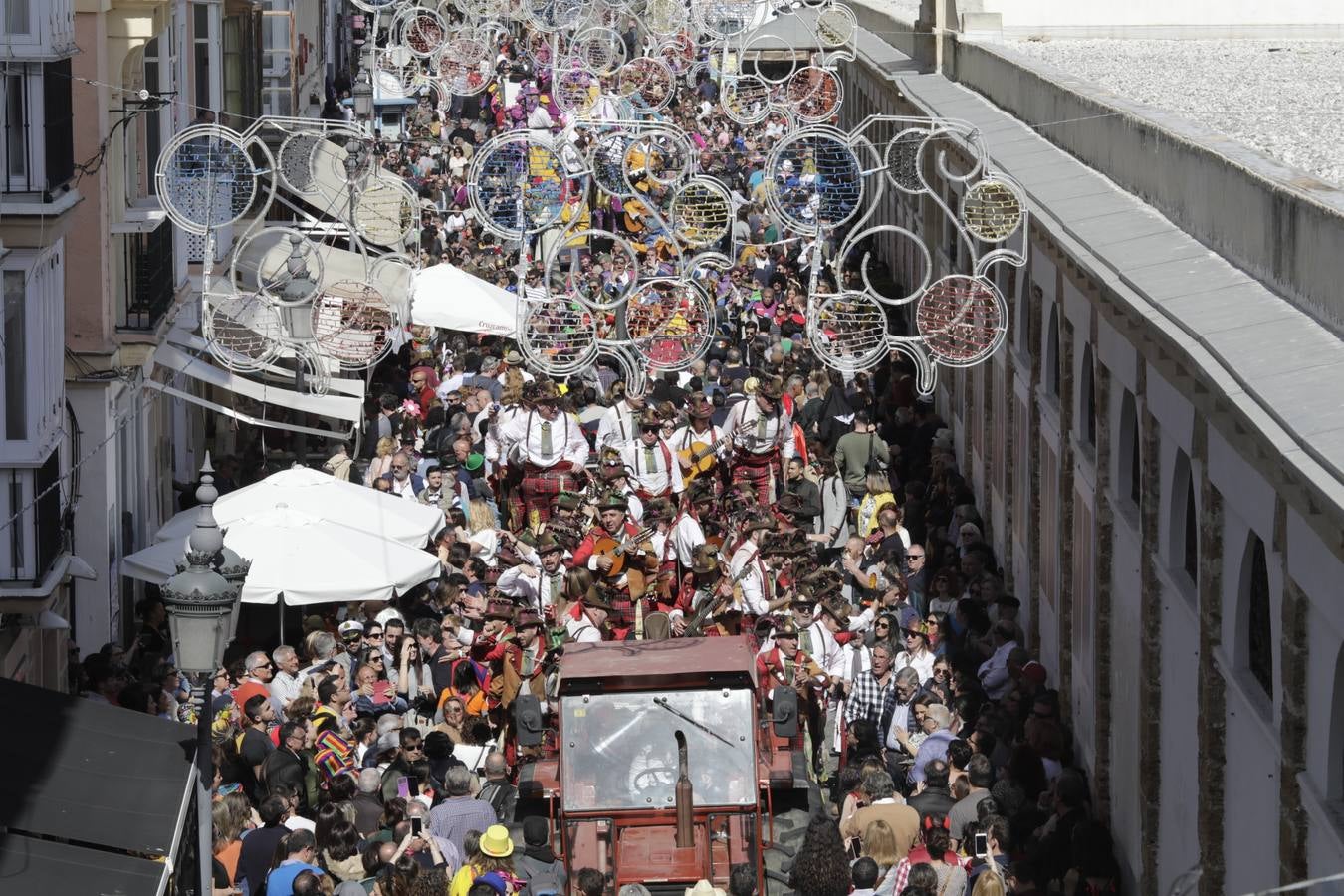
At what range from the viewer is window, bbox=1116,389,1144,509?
17.9m

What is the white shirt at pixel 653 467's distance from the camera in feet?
80.1

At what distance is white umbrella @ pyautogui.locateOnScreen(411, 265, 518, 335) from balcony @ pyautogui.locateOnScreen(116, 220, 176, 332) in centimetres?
679

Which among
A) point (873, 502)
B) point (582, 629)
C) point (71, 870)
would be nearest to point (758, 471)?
point (873, 502)

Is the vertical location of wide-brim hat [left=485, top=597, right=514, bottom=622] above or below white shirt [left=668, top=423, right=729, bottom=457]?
below

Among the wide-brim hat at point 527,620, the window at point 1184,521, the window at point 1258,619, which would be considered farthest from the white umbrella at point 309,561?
the window at point 1258,619

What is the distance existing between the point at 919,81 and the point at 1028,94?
9.50 metres

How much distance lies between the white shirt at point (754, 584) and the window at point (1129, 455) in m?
3.77

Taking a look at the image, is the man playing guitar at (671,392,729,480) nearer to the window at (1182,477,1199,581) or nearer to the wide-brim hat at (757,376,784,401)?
the wide-brim hat at (757,376,784,401)

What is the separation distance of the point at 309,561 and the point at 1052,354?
22.8ft

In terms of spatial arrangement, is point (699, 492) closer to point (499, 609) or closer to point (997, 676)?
point (499, 609)

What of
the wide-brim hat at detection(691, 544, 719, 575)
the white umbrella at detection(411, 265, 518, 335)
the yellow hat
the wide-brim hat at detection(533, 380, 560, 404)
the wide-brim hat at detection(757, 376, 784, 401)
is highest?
the white umbrella at detection(411, 265, 518, 335)

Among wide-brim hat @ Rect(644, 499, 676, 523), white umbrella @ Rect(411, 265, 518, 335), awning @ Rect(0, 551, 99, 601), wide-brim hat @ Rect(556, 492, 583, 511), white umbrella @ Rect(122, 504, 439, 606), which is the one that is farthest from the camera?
white umbrella @ Rect(411, 265, 518, 335)

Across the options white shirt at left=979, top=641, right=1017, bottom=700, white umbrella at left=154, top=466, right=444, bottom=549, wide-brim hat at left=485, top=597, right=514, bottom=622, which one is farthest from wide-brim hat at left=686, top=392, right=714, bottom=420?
white shirt at left=979, top=641, right=1017, bottom=700

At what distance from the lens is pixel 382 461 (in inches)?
1034
